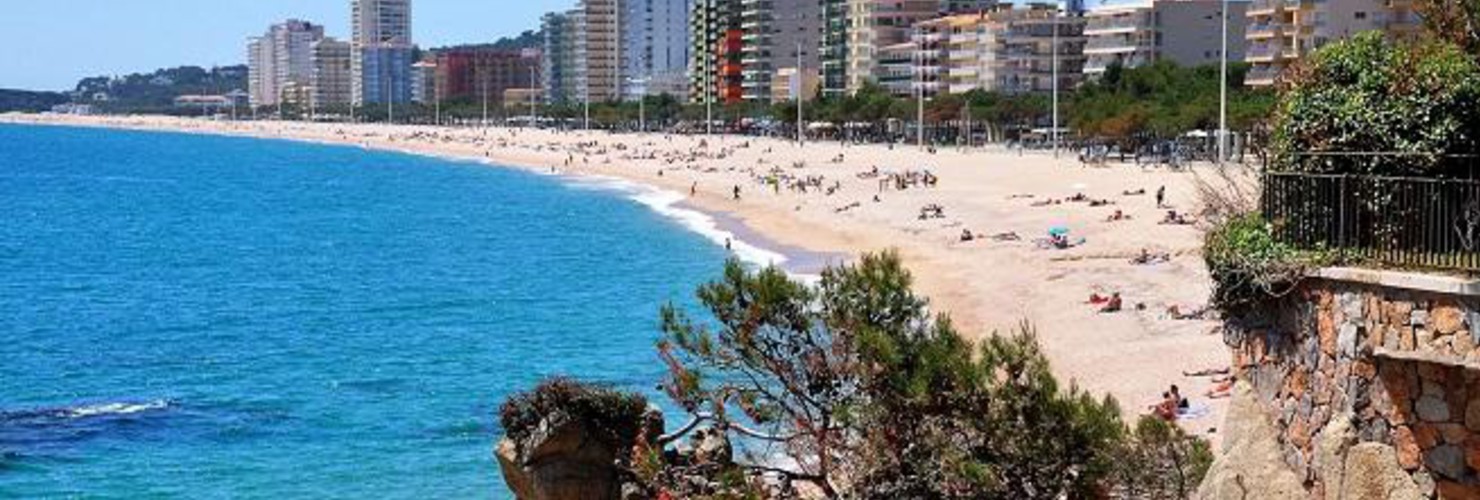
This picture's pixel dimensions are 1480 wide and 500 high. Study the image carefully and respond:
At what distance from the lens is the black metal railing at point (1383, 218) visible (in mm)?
10281

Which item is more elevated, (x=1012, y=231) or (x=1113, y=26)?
(x=1113, y=26)

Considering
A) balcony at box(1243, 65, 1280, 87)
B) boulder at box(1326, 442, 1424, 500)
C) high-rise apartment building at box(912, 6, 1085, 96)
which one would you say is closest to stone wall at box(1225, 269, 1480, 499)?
boulder at box(1326, 442, 1424, 500)

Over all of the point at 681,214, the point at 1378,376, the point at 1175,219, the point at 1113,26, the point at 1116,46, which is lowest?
the point at 681,214

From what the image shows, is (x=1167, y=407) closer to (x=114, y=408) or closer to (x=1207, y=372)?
(x=1207, y=372)

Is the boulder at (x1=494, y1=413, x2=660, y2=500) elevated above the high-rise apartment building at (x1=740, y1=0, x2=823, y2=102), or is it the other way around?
the high-rise apartment building at (x1=740, y1=0, x2=823, y2=102)

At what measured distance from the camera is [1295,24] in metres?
91.8

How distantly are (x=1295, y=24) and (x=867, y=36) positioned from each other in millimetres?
86816

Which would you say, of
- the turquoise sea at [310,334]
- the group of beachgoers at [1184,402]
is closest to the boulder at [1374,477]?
the group of beachgoers at [1184,402]

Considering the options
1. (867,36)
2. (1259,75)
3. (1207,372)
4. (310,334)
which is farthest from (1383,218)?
(867,36)

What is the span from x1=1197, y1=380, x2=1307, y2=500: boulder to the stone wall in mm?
81

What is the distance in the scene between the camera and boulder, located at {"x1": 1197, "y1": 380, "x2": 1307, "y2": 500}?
10789mm

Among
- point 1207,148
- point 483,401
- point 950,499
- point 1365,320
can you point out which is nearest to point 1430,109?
point 1365,320

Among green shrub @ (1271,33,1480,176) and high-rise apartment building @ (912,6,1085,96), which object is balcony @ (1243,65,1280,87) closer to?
high-rise apartment building @ (912,6,1085,96)

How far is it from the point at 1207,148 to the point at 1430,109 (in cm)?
6530
